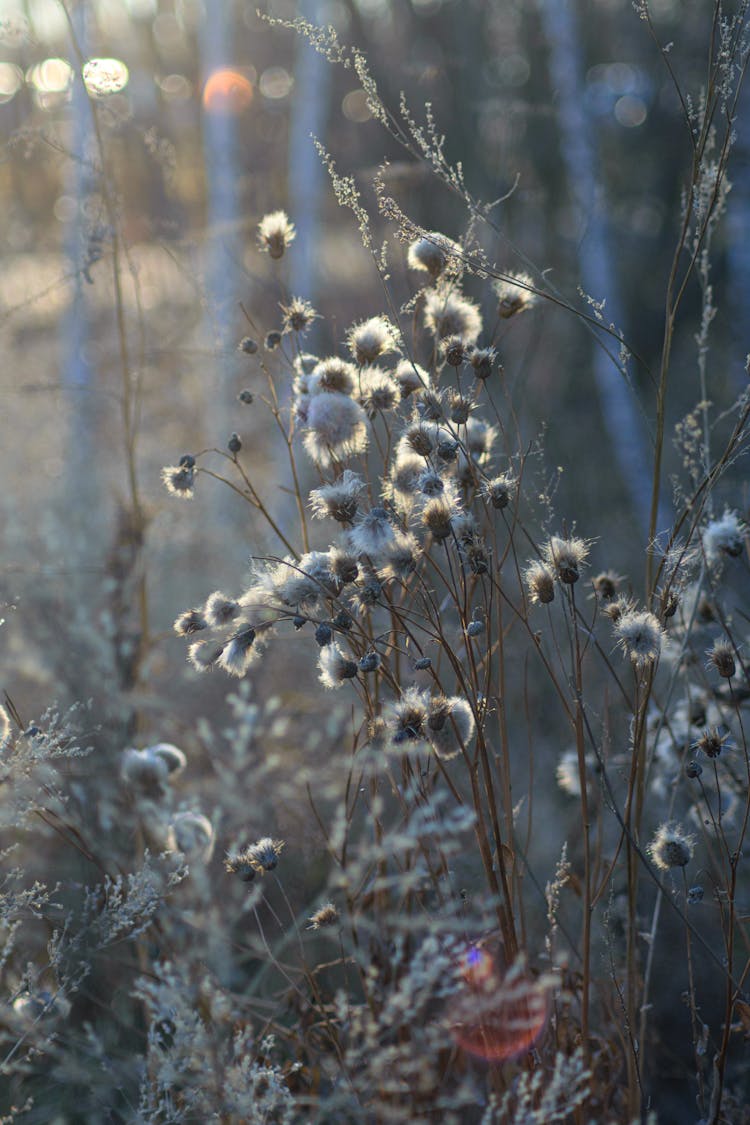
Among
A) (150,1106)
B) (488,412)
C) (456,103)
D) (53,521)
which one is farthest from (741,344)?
(150,1106)

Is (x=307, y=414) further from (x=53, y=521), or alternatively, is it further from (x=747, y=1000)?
(x=53, y=521)

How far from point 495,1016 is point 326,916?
31cm

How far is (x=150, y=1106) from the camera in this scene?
1.13 meters

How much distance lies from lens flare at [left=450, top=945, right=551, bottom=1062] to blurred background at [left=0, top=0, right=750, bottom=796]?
2.45 ft

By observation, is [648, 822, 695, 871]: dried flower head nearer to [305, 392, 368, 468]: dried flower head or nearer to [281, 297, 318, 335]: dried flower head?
[305, 392, 368, 468]: dried flower head

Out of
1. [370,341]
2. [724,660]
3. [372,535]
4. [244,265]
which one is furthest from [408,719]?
[244,265]

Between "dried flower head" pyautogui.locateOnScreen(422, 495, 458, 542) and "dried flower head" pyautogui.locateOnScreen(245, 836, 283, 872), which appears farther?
"dried flower head" pyautogui.locateOnScreen(245, 836, 283, 872)

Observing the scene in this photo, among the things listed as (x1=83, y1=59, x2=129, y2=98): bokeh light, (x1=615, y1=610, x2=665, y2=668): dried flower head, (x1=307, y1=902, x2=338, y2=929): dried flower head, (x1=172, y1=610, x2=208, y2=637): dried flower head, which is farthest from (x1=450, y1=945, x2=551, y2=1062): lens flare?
(x1=83, y1=59, x2=129, y2=98): bokeh light

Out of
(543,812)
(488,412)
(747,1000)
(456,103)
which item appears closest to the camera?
(747,1000)

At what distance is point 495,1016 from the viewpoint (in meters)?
1.37

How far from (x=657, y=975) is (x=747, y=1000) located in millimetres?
716

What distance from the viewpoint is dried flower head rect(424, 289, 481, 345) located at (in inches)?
56.2

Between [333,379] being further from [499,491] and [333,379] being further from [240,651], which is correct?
[240,651]

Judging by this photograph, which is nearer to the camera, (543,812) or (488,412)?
(543,812)
